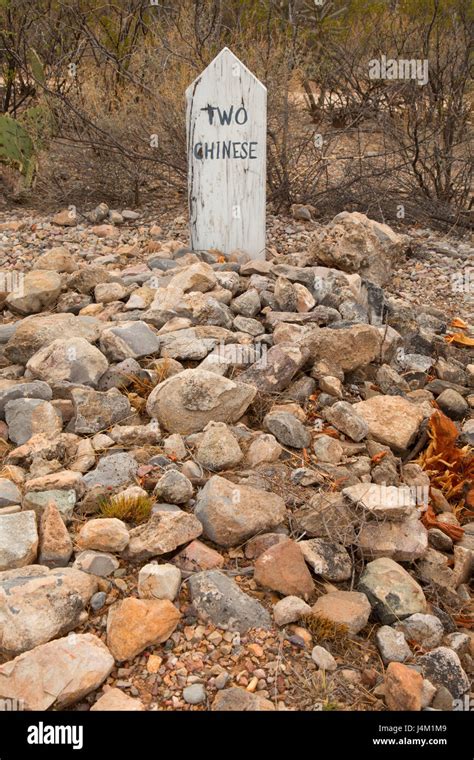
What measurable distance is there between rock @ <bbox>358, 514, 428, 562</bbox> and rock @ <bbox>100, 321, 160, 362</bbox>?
A: 1.47 m

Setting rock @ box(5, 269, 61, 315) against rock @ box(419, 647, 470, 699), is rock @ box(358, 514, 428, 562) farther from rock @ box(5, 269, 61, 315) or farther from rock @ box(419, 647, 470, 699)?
rock @ box(5, 269, 61, 315)

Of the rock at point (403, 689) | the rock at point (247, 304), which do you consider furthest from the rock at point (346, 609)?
the rock at point (247, 304)

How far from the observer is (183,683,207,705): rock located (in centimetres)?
194

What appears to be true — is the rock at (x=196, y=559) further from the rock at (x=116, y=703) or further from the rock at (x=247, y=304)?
the rock at (x=247, y=304)

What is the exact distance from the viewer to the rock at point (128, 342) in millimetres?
3562

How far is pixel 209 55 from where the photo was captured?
24.5 ft

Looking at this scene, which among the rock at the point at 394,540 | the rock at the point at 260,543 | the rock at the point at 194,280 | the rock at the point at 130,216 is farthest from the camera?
the rock at the point at 130,216

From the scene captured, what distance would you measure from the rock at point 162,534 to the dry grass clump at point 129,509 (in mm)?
45

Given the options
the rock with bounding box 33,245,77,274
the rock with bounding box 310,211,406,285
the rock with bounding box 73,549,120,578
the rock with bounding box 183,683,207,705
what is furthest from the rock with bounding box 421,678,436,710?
the rock with bounding box 33,245,77,274

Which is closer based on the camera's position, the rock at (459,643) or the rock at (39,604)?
the rock at (39,604)

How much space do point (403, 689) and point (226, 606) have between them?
1.75 ft

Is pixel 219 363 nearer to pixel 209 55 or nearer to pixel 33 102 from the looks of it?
pixel 209 55

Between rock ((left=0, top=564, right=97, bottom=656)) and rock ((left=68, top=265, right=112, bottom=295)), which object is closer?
rock ((left=0, top=564, right=97, bottom=656))

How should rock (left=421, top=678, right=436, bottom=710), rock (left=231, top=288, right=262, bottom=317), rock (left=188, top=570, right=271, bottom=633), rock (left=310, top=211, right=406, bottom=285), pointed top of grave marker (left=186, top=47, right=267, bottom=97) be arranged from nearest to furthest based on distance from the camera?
1. rock (left=421, top=678, right=436, bottom=710)
2. rock (left=188, top=570, right=271, bottom=633)
3. rock (left=231, top=288, right=262, bottom=317)
4. pointed top of grave marker (left=186, top=47, right=267, bottom=97)
5. rock (left=310, top=211, right=406, bottom=285)
